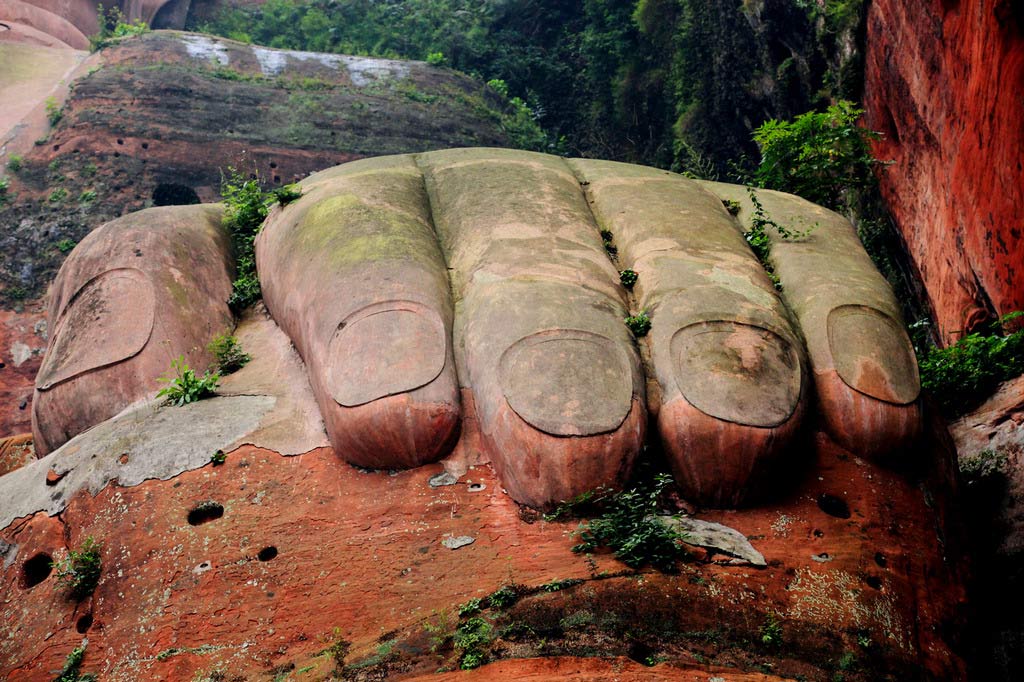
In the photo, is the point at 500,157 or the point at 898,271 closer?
the point at 500,157

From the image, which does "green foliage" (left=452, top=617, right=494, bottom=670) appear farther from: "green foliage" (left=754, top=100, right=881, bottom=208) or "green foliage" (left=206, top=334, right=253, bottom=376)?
"green foliage" (left=754, top=100, right=881, bottom=208)

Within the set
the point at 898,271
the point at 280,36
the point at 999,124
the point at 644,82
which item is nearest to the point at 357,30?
the point at 280,36

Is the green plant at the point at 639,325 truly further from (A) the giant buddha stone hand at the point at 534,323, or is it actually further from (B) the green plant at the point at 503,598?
(B) the green plant at the point at 503,598

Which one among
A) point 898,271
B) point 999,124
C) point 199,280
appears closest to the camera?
point 999,124

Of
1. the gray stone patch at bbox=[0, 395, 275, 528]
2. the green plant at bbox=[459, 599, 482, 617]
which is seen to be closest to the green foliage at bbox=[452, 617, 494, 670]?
the green plant at bbox=[459, 599, 482, 617]

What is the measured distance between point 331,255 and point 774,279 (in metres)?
4.82

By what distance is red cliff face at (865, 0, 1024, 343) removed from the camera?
869 cm

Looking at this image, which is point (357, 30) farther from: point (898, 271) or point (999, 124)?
point (999, 124)

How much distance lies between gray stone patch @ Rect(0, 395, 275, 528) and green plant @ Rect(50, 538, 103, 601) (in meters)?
0.68

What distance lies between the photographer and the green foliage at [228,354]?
1029 centimetres

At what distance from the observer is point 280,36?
26.9m

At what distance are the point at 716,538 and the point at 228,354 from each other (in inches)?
234

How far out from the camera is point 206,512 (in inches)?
322

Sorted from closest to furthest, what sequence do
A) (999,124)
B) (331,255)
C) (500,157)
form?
(999,124) < (331,255) < (500,157)
